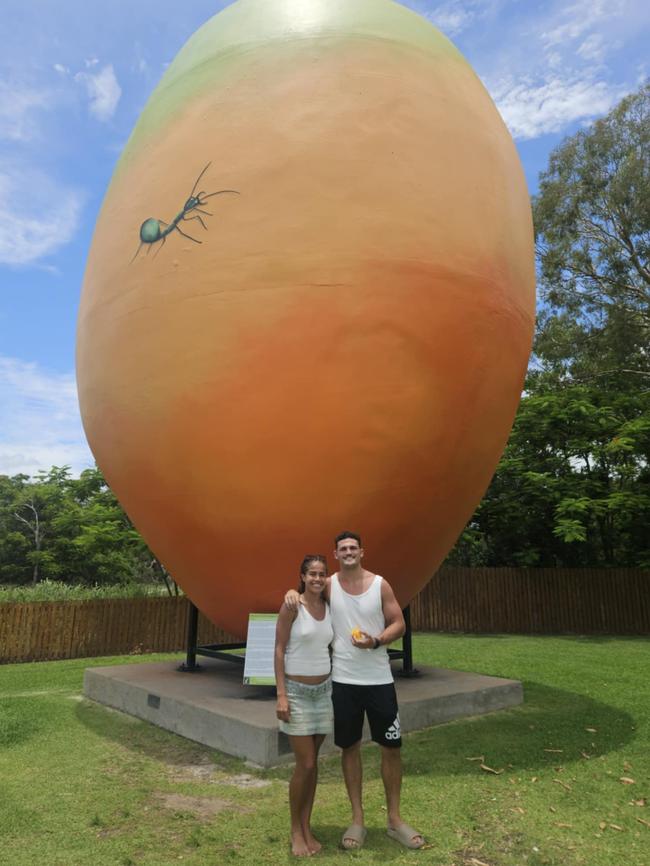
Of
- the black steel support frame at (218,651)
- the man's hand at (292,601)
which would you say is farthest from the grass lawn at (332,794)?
the man's hand at (292,601)

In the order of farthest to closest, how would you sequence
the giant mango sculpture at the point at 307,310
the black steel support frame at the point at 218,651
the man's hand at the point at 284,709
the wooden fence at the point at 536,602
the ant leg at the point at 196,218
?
the wooden fence at the point at 536,602 < the black steel support frame at the point at 218,651 < the ant leg at the point at 196,218 < the giant mango sculpture at the point at 307,310 < the man's hand at the point at 284,709

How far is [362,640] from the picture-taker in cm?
395

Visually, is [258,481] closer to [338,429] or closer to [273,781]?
[338,429]

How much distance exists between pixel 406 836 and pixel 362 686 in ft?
3.06

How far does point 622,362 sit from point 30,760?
877 inches

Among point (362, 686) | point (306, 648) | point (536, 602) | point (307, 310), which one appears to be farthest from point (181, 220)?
point (536, 602)

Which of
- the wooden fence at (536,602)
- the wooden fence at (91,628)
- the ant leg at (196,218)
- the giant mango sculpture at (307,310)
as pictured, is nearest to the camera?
the giant mango sculpture at (307,310)

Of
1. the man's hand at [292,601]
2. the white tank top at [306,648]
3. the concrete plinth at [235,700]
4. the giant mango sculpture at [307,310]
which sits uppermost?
the giant mango sculpture at [307,310]

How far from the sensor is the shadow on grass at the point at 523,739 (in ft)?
18.9

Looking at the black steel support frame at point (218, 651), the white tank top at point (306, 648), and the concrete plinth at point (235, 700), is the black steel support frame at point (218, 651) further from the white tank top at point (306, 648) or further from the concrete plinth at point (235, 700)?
the white tank top at point (306, 648)

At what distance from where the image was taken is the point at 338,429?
6.09 m

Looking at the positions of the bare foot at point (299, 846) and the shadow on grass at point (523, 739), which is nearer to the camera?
the bare foot at point (299, 846)

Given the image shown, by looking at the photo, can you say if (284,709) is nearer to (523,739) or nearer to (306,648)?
(306,648)

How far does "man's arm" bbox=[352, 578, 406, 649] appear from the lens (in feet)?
13.0
